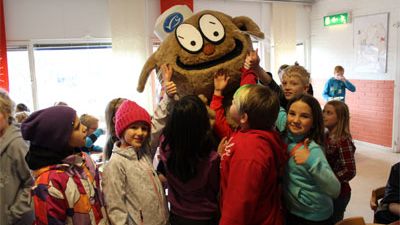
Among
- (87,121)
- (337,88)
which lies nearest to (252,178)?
(87,121)

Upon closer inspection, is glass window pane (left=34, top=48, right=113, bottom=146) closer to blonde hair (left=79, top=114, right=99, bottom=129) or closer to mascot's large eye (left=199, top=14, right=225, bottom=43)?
blonde hair (left=79, top=114, right=99, bottom=129)

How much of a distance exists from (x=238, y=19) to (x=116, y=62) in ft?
10.7

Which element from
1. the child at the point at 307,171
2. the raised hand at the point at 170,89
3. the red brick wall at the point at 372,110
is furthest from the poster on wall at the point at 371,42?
the raised hand at the point at 170,89

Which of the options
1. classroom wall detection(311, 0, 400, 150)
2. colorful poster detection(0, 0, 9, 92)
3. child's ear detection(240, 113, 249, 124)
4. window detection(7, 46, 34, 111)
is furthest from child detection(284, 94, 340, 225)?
classroom wall detection(311, 0, 400, 150)

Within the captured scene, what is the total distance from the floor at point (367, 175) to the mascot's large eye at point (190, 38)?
2404mm

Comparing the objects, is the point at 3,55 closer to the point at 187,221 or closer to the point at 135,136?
the point at 135,136

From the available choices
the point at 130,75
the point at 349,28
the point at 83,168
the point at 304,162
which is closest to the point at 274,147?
the point at 304,162

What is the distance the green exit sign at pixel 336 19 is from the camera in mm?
5762

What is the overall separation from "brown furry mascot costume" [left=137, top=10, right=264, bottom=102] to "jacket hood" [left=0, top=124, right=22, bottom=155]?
34.1 inches

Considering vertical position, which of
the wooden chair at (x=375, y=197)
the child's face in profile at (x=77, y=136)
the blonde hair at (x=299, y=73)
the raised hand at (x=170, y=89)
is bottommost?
the wooden chair at (x=375, y=197)

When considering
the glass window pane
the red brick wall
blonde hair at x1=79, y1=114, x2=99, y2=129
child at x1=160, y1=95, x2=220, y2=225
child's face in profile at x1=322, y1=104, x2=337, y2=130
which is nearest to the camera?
child at x1=160, y1=95, x2=220, y2=225

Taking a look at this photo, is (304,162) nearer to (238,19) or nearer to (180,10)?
(238,19)

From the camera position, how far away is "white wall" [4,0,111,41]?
4422mm

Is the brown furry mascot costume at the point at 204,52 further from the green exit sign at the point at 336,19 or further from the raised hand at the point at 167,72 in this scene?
the green exit sign at the point at 336,19
